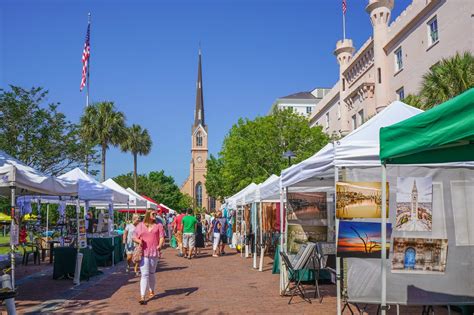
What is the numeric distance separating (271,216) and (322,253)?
806cm

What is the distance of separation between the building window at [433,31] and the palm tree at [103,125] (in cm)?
2890

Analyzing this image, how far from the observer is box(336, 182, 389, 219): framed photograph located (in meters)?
6.80

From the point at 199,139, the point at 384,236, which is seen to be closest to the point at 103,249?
the point at 384,236

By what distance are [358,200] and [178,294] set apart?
17.0 feet

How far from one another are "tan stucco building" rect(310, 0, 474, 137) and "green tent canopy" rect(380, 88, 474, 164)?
20.2m

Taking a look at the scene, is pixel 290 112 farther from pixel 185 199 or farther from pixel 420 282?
pixel 185 199

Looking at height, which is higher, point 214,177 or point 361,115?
point 361,115

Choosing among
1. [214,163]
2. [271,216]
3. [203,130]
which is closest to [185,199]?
[203,130]

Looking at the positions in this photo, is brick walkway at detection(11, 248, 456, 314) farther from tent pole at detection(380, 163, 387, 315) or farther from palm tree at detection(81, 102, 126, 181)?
palm tree at detection(81, 102, 126, 181)

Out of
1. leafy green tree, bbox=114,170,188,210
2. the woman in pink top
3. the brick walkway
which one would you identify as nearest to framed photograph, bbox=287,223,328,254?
the brick walkway

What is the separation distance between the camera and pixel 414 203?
22.8 feet

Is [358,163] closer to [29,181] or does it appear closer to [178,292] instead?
[178,292]

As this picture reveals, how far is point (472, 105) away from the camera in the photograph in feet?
13.3

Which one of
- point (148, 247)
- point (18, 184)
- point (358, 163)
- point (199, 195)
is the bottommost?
point (148, 247)
